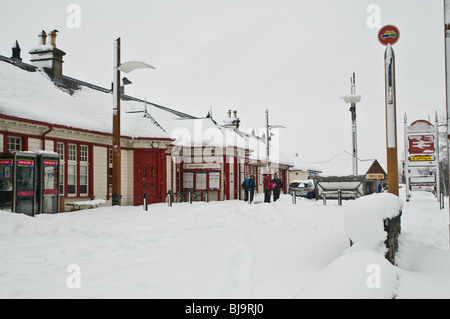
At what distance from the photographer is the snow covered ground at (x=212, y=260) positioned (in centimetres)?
470

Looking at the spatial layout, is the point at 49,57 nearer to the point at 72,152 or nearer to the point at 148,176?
the point at 72,152

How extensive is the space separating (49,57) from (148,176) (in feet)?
24.8


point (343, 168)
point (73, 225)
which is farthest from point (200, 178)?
point (343, 168)

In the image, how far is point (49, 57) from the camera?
1983cm

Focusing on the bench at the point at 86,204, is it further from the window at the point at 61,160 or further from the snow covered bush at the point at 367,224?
the snow covered bush at the point at 367,224

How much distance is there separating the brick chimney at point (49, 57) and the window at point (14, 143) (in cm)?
594

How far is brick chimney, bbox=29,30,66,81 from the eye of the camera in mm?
19875

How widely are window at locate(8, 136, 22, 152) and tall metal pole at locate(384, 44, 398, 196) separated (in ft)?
41.2

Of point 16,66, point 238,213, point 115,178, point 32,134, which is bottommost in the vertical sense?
point 238,213

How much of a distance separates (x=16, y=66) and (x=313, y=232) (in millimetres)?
15536

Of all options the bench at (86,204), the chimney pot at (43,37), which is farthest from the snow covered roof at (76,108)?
the bench at (86,204)

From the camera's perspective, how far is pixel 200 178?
25.5 metres
